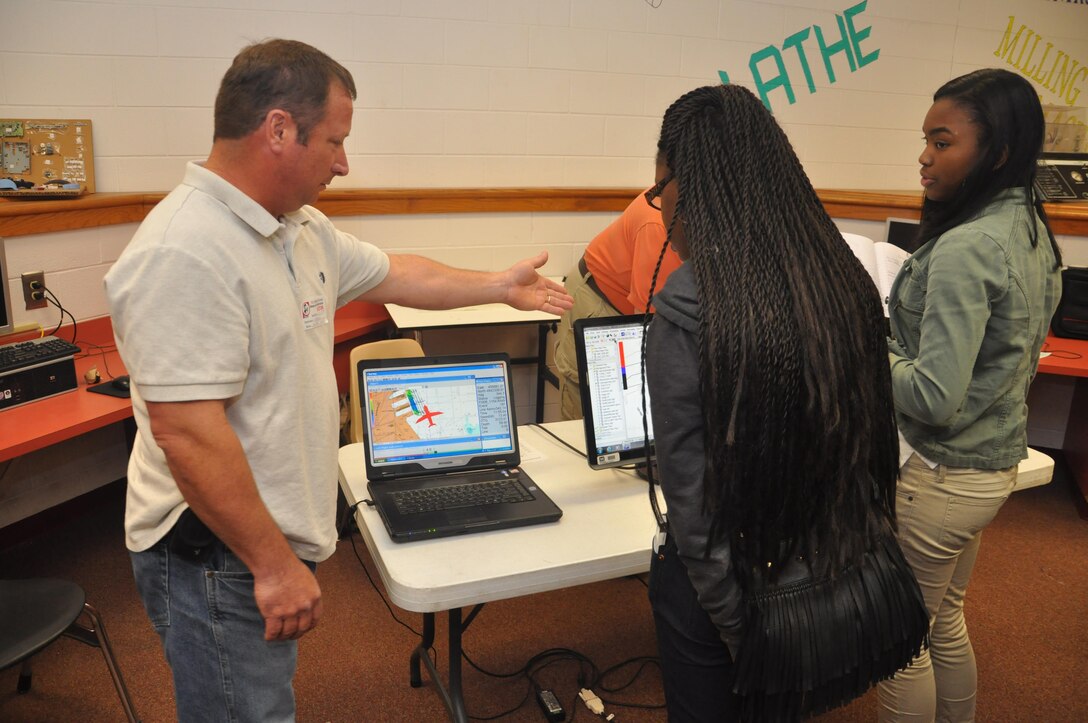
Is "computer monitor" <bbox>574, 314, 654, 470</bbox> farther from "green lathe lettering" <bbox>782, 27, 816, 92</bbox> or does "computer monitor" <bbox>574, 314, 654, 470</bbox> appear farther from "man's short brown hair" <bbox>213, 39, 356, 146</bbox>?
"green lathe lettering" <bbox>782, 27, 816, 92</bbox>

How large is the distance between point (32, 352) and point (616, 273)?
1.69 meters

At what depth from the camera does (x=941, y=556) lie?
165 centimetres

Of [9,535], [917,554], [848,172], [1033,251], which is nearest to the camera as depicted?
[1033,251]

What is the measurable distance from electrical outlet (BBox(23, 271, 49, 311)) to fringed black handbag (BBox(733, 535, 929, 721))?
2.53 m

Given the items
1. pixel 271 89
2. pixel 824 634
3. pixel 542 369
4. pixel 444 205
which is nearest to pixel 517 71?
pixel 444 205

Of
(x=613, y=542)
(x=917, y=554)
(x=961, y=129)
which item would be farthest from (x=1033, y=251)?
(x=613, y=542)

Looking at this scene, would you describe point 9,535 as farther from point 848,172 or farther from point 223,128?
point 848,172

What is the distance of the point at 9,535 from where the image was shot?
2.87 m

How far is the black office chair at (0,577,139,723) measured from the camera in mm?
1669

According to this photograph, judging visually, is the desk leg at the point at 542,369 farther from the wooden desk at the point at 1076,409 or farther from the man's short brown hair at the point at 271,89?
the man's short brown hair at the point at 271,89

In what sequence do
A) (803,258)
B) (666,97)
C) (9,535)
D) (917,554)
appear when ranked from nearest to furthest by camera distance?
(803,258) → (917,554) → (9,535) → (666,97)

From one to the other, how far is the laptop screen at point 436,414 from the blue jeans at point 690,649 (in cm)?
67

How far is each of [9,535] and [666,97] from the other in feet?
11.0

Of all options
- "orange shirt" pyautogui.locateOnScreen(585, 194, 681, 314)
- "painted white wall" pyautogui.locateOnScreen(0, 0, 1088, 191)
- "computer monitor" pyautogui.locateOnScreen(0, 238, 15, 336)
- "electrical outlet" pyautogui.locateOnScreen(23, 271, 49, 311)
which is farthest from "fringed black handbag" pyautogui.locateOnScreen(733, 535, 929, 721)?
"painted white wall" pyautogui.locateOnScreen(0, 0, 1088, 191)
